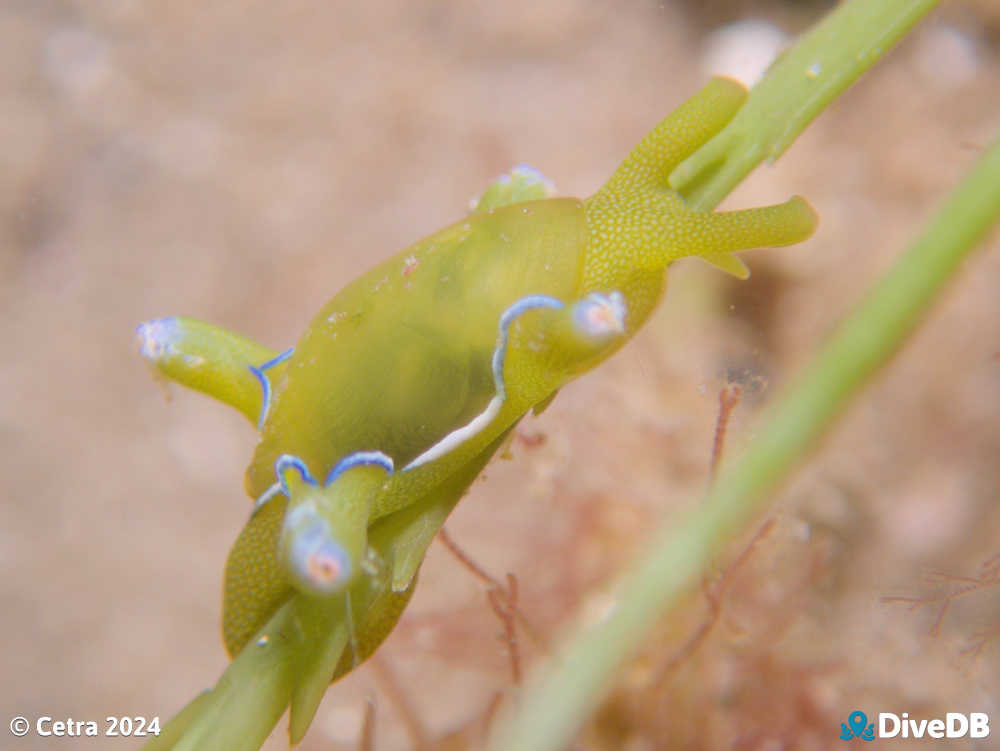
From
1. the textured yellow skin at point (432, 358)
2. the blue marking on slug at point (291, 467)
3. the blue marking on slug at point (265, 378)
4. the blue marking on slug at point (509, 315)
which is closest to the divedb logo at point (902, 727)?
the textured yellow skin at point (432, 358)

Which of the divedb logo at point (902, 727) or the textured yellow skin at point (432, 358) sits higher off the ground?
the textured yellow skin at point (432, 358)

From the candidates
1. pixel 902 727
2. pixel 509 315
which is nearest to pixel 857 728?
pixel 902 727

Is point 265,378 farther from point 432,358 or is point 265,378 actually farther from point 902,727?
point 902,727

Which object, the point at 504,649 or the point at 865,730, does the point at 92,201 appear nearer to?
the point at 504,649

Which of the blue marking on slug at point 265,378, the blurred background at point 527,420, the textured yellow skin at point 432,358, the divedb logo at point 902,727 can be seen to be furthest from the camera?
the blurred background at point 527,420

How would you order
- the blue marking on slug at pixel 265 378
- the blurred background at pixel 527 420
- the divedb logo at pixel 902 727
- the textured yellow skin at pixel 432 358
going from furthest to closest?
the blurred background at pixel 527 420 → the divedb logo at pixel 902 727 → the blue marking on slug at pixel 265 378 → the textured yellow skin at pixel 432 358

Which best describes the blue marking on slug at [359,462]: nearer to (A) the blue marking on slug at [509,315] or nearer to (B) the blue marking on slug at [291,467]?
(B) the blue marking on slug at [291,467]
